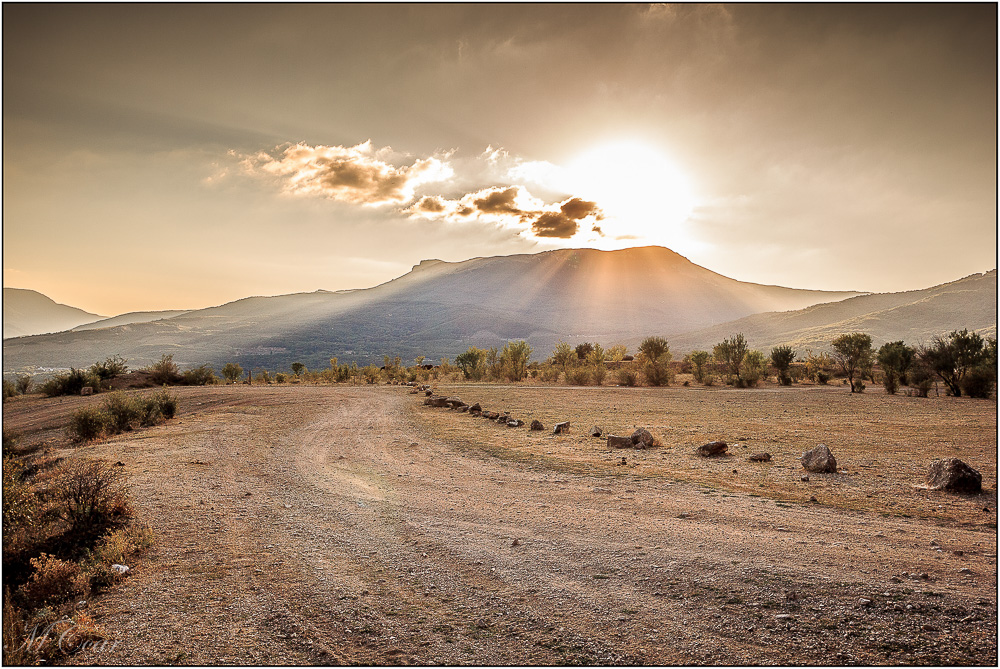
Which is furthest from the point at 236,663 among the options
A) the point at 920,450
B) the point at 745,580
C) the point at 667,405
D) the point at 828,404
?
the point at 828,404

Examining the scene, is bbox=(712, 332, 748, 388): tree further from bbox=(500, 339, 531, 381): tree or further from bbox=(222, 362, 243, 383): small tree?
bbox=(222, 362, 243, 383): small tree

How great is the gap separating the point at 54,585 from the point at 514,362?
40960mm

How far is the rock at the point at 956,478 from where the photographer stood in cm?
840

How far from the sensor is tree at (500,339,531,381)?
44938 millimetres

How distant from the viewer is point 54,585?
18.2ft

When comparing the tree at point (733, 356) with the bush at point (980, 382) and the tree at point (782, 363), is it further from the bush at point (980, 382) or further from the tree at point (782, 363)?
the bush at point (980, 382)

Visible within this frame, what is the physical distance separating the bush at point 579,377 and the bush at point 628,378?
9.08 ft

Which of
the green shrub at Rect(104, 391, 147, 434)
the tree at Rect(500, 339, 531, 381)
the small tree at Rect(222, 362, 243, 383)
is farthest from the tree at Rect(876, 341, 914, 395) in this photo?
the small tree at Rect(222, 362, 243, 383)

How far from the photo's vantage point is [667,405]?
2450cm

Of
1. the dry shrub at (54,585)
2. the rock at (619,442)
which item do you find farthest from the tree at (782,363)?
the dry shrub at (54,585)

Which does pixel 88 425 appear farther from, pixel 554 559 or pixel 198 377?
pixel 198 377

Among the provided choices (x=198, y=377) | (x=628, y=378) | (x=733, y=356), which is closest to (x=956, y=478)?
(x=628, y=378)

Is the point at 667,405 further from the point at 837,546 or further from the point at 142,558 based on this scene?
the point at 142,558

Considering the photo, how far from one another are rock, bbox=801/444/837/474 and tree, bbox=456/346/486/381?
120 feet
